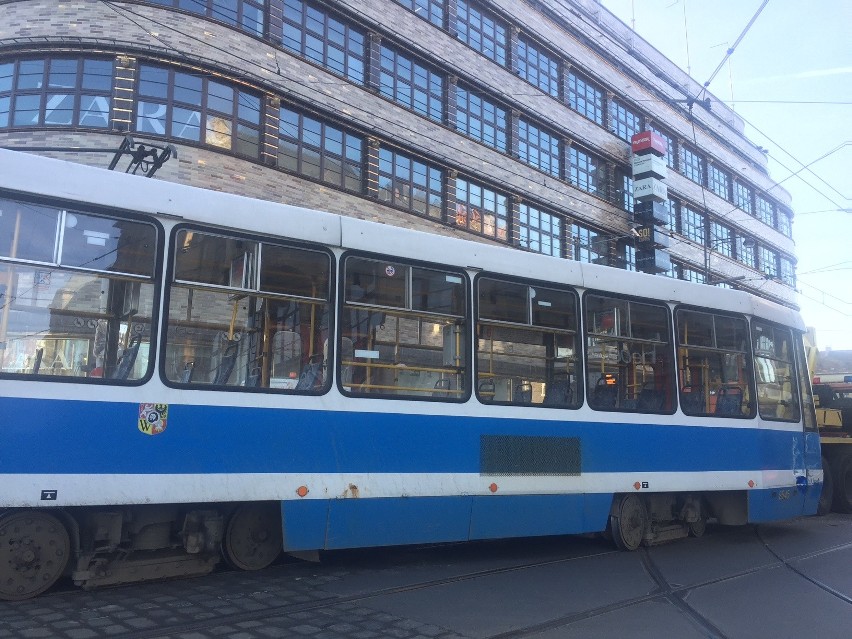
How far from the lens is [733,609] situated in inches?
259

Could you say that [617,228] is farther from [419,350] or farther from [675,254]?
[419,350]

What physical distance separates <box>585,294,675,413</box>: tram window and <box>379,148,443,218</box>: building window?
1251 cm

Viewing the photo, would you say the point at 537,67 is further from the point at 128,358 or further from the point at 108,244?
the point at 128,358

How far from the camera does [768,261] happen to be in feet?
147

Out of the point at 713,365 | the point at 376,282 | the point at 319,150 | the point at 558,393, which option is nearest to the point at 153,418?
the point at 376,282

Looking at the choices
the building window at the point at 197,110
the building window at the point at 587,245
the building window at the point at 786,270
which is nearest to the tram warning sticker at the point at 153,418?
the building window at the point at 197,110

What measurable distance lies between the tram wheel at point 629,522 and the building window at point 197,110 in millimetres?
12316

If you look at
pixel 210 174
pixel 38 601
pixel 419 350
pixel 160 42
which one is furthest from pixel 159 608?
pixel 160 42

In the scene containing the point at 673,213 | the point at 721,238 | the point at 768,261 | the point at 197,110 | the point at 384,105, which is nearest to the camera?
the point at 197,110

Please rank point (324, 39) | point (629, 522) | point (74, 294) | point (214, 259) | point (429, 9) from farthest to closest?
point (429, 9), point (324, 39), point (629, 522), point (214, 259), point (74, 294)

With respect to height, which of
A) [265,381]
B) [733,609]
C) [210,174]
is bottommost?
[733,609]

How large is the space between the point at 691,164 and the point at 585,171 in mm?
10629

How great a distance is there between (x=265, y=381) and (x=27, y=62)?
1376 cm

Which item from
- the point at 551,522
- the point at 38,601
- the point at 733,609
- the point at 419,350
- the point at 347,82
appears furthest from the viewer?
the point at 347,82
